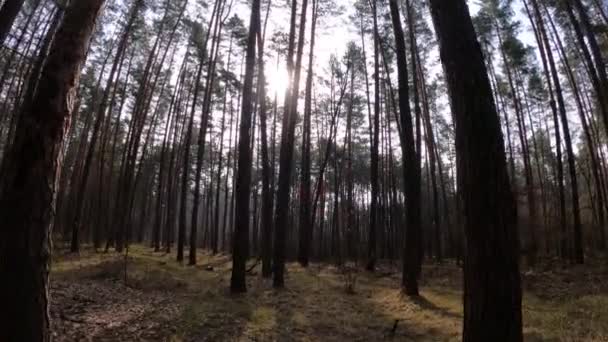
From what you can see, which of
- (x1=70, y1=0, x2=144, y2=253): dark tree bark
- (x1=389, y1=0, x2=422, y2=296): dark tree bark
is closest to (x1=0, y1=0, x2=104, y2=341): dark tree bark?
(x1=389, y1=0, x2=422, y2=296): dark tree bark

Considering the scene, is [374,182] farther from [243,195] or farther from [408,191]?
[243,195]

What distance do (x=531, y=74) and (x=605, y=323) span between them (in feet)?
54.7

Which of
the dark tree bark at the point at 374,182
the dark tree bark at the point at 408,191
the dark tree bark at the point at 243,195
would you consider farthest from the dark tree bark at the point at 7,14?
the dark tree bark at the point at 374,182

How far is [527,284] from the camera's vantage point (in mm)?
11141

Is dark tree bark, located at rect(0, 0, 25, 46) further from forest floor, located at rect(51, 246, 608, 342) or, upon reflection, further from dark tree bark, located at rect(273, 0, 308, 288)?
dark tree bark, located at rect(273, 0, 308, 288)

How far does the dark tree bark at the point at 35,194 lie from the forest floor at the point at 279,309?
7.66 ft

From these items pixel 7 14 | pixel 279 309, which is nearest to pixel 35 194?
pixel 7 14

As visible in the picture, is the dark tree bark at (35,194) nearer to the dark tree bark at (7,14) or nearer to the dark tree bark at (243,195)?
the dark tree bark at (7,14)

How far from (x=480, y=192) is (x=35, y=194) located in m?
3.57

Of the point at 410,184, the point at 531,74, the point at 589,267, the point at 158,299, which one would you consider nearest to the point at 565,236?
the point at 589,267

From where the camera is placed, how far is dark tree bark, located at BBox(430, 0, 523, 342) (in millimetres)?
2529

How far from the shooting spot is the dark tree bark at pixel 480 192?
2.53 m

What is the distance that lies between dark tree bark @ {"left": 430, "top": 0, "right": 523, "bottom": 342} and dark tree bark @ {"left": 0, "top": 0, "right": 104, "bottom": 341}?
3350 mm

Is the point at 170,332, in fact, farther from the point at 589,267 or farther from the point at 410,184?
the point at 589,267
